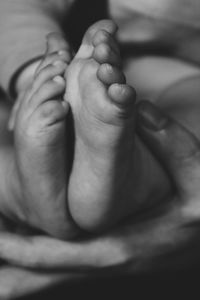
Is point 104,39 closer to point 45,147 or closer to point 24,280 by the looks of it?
point 45,147

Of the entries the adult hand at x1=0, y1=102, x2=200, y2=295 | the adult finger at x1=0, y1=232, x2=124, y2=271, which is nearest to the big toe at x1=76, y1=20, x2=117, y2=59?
the adult hand at x1=0, y1=102, x2=200, y2=295

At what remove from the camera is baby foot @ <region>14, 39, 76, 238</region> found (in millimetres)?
538

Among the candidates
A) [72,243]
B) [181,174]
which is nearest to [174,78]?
[181,174]

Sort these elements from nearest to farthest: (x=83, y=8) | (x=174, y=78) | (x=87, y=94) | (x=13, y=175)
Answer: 1. (x=87, y=94)
2. (x=13, y=175)
3. (x=174, y=78)
4. (x=83, y=8)

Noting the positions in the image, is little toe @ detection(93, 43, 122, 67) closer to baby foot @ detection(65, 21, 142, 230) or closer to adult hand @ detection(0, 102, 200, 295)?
baby foot @ detection(65, 21, 142, 230)

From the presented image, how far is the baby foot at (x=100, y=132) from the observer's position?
49 centimetres

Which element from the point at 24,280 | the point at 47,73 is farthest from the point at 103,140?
the point at 24,280

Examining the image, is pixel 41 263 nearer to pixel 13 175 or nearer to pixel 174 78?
pixel 13 175

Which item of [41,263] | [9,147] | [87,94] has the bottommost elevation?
[41,263]

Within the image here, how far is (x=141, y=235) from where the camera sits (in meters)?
0.67

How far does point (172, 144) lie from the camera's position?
0.62 m

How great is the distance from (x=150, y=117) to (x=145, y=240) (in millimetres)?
170

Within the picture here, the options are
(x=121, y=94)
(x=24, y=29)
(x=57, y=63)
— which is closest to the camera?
(x=121, y=94)

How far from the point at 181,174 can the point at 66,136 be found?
0.16 meters
